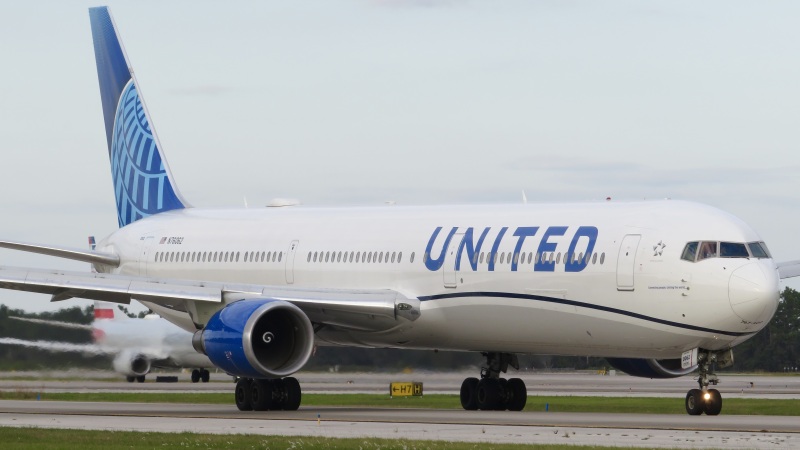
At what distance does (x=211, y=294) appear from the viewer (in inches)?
1277

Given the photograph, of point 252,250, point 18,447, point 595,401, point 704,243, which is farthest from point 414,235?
point 18,447

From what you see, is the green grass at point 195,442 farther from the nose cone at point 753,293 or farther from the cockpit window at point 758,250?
the cockpit window at point 758,250

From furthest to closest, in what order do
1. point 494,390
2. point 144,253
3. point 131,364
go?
1. point 131,364
2. point 144,253
3. point 494,390

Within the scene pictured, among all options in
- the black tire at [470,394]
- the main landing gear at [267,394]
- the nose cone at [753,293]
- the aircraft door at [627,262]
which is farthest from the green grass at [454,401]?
the nose cone at [753,293]

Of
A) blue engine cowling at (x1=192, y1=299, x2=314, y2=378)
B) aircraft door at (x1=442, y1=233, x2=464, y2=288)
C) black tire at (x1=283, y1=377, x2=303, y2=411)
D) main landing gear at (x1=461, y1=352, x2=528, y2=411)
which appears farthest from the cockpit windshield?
black tire at (x1=283, y1=377, x2=303, y2=411)

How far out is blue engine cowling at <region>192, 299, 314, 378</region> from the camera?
99.6ft

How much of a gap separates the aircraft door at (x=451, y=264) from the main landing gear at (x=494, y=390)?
325 cm

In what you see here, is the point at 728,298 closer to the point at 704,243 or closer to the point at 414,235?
the point at 704,243

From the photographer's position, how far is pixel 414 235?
34.3 metres

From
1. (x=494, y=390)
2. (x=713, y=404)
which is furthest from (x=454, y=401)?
(x=713, y=404)

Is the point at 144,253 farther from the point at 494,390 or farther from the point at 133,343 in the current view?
the point at 133,343

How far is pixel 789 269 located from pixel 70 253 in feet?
59.5

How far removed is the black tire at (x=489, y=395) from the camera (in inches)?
1368

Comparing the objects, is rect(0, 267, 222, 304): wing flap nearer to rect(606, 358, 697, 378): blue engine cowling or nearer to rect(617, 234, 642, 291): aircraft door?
rect(617, 234, 642, 291): aircraft door
